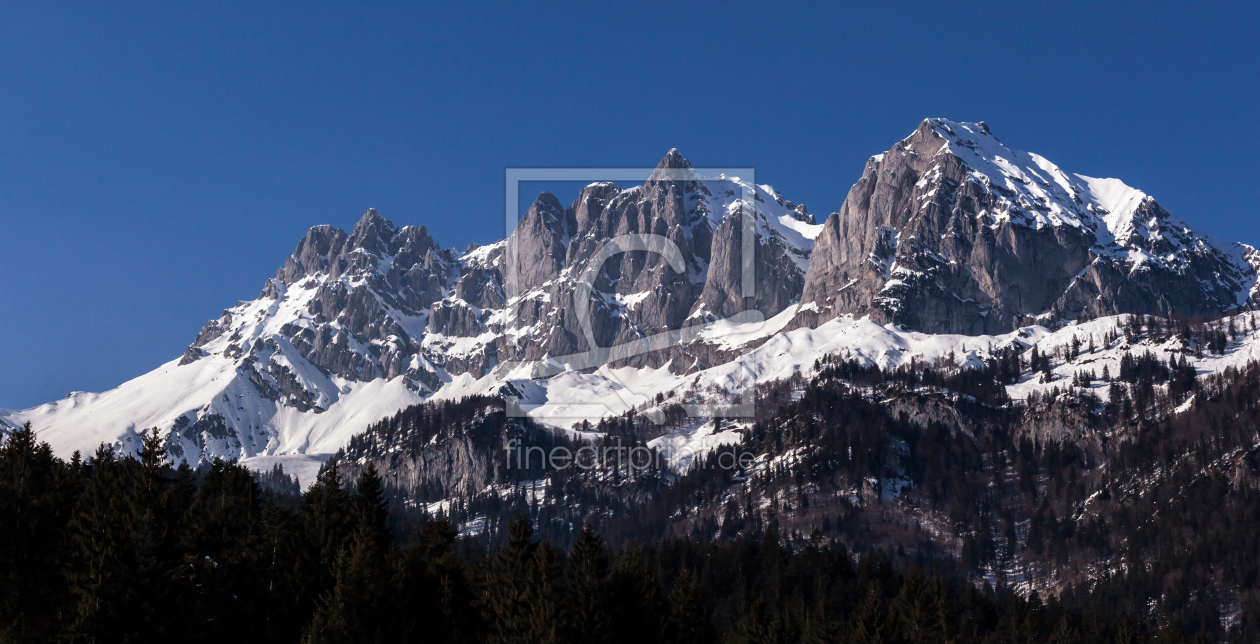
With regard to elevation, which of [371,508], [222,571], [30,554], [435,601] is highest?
[371,508]

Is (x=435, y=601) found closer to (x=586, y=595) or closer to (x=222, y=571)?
(x=586, y=595)

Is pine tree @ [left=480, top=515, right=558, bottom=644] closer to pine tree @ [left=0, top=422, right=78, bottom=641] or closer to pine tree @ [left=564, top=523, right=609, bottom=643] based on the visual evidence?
pine tree @ [left=564, top=523, right=609, bottom=643]

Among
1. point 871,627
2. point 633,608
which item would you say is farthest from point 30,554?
point 871,627

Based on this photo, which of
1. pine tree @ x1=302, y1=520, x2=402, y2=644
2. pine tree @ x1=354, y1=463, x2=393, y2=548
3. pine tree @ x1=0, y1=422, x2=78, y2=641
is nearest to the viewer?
pine tree @ x1=0, y1=422, x2=78, y2=641

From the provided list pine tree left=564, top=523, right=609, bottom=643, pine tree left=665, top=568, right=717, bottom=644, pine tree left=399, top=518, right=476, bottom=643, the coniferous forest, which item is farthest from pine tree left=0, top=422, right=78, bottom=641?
pine tree left=665, top=568, right=717, bottom=644

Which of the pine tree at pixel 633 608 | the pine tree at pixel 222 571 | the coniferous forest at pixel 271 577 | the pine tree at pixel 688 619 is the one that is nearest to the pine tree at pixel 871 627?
the coniferous forest at pixel 271 577

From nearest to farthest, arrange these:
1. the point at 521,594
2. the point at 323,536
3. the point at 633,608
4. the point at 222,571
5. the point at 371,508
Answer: the point at 222,571 < the point at 323,536 < the point at 521,594 < the point at 371,508 < the point at 633,608

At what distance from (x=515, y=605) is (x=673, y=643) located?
17.0m

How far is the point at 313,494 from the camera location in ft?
245

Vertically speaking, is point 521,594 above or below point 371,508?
below

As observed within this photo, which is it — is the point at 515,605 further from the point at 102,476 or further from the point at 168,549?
the point at 102,476

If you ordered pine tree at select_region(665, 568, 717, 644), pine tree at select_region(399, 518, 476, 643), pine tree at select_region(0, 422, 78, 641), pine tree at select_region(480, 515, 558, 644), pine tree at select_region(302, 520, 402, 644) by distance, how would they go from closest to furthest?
pine tree at select_region(0, 422, 78, 641), pine tree at select_region(302, 520, 402, 644), pine tree at select_region(399, 518, 476, 643), pine tree at select_region(480, 515, 558, 644), pine tree at select_region(665, 568, 717, 644)

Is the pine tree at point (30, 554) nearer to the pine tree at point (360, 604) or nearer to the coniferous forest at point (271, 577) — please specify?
the coniferous forest at point (271, 577)

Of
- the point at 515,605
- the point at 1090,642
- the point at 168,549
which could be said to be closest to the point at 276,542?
the point at 168,549
